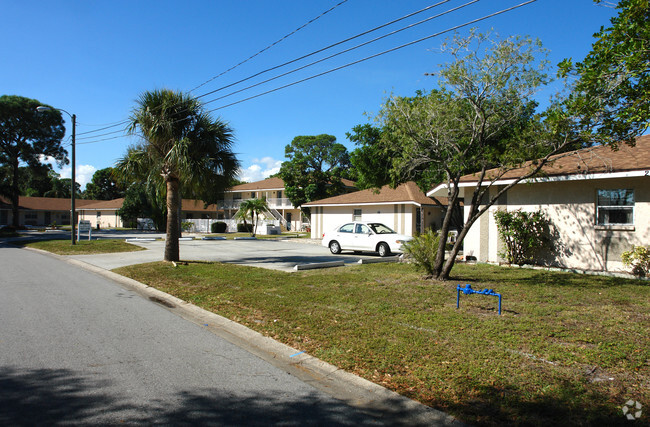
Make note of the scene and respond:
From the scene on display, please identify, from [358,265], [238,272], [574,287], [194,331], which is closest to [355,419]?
[194,331]

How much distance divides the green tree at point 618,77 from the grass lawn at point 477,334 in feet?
10.7

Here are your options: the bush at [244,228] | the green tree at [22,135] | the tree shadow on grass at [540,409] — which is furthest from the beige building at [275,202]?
the tree shadow on grass at [540,409]

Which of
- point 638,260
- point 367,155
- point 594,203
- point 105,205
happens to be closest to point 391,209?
point 367,155

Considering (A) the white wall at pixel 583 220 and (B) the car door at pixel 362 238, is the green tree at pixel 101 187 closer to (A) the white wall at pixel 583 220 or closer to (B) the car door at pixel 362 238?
(B) the car door at pixel 362 238

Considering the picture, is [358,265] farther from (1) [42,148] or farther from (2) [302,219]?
(1) [42,148]

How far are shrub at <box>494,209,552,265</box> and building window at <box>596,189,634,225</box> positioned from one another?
1.39m

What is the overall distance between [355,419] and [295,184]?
41.4 m

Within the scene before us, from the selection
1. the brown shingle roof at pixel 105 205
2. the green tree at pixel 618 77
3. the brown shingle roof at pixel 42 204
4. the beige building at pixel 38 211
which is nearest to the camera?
the green tree at pixel 618 77

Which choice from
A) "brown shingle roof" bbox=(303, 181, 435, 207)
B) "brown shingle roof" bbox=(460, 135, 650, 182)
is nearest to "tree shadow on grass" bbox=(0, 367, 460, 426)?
"brown shingle roof" bbox=(460, 135, 650, 182)

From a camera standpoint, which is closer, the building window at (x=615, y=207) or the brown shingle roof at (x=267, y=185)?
the building window at (x=615, y=207)

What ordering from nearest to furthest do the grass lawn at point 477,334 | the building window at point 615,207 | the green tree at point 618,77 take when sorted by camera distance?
the grass lawn at point 477,334
the green tree at point 618,77
the building window at point 615,207

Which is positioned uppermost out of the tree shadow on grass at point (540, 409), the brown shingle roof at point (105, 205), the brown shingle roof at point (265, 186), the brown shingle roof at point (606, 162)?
the brown shingle roof at point (265, 186)

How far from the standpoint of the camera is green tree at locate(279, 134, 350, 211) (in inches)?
1738

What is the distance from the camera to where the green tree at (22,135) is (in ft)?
149
